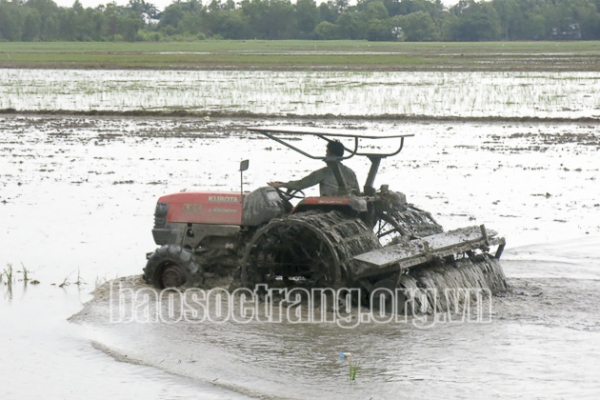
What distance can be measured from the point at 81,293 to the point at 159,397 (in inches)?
125

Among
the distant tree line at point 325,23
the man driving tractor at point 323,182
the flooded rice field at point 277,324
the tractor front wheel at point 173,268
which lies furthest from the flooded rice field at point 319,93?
the distant tree line at point 325,23

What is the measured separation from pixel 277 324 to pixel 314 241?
0.79 meters

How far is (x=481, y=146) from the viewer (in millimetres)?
21156


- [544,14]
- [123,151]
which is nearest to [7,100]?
[123,151]

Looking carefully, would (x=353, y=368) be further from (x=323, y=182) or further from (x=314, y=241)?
(x=323, y=182)

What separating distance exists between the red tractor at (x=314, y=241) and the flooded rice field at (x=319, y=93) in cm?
1805

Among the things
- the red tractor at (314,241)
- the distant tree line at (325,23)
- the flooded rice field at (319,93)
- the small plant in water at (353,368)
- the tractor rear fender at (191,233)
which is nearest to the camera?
the small plant in water at (353,368)

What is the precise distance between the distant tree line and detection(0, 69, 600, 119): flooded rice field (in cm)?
7438

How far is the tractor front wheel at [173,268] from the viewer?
9461 mm

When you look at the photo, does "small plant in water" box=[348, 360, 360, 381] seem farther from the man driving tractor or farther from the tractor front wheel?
the tractor front wheel

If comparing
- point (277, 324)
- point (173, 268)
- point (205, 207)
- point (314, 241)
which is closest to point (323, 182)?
point (314, 241)

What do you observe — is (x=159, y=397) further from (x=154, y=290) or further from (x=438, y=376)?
(x=154, y=290)

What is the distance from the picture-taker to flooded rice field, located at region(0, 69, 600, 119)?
29.6m

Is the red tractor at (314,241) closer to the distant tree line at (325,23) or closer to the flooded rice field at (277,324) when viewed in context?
the flooded rice field at (277,324)
